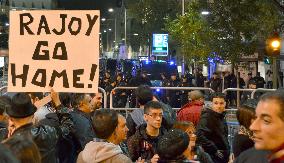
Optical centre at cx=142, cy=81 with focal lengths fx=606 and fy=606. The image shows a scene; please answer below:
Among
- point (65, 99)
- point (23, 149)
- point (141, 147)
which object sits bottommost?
point (141, 147)

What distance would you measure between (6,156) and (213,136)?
515 centimetres

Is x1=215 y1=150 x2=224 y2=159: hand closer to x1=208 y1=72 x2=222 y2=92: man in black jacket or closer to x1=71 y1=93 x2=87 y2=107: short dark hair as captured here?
x1=71 y1=93 x2=87 y2=107: short dark hair

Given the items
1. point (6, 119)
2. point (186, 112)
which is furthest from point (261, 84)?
point (6, 119)

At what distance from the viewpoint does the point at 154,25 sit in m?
51.8

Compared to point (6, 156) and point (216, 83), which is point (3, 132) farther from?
point (216, 83)

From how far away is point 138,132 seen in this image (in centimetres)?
648

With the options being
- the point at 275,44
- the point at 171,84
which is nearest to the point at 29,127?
the point at 275,44

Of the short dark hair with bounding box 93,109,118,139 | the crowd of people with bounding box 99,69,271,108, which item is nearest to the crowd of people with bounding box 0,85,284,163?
the short dark hair with bounding box 93,109,118,139

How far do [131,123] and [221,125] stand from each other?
120cm

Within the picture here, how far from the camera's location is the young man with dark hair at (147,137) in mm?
6371

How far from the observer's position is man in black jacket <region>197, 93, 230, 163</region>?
7.78m

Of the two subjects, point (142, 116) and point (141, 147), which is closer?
point (141, 147)

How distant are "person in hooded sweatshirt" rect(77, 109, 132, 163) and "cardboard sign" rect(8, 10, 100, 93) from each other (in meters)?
1.38

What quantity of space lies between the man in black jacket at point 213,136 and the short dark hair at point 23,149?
179 inches
